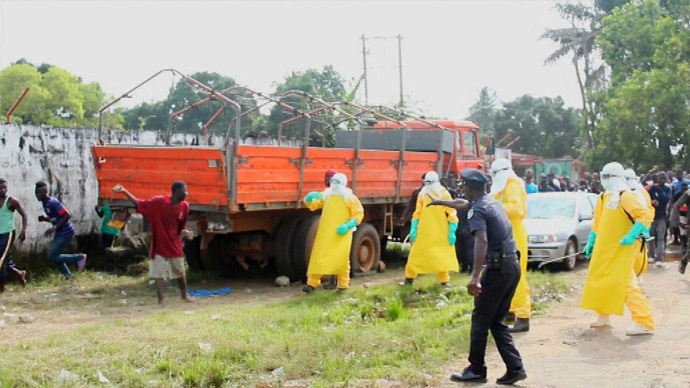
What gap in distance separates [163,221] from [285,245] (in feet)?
7.66

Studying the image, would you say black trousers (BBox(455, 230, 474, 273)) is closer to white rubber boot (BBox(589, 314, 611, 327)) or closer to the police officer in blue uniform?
white rubber boot (BBox(589, 314, 611, 327))

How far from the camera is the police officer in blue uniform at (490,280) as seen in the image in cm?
588

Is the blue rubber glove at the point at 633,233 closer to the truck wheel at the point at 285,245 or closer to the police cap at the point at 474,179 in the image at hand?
the police cap at the point at 474,179

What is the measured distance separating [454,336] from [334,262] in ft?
10.5

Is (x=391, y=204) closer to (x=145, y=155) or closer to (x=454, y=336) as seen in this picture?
(x=145, y=155)

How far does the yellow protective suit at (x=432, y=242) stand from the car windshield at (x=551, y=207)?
3.14 metres

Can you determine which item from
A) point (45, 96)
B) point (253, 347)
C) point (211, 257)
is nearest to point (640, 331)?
point (253, 347)

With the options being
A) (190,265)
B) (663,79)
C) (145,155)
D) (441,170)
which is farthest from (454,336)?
(663,79)

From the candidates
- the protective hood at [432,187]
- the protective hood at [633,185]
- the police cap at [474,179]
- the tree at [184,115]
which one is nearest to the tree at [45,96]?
the tree at [184,115]

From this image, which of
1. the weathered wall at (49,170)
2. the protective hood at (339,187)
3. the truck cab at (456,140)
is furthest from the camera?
the truck cab at (456,140)

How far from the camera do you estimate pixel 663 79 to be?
25.2 m

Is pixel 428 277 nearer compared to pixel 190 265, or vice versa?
pixel 428 277

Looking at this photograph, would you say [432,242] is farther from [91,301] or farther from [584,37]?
[584,37]

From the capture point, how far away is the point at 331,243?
33.8 ft
